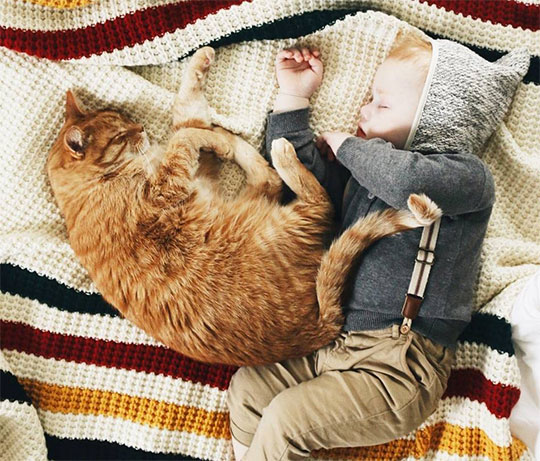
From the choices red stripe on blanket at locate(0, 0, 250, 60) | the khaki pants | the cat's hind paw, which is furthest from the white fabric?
red stripe on blanket at locate(0, 0, 250, 60)

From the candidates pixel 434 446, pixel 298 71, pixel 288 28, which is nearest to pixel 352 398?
pixel 434 446

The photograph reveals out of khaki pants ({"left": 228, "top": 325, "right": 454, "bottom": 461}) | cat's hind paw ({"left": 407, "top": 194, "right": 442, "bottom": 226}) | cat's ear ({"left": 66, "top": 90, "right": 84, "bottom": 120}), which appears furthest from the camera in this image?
cat's ear ({"left": 66, "top": 90, "right": 84, "bottom": 120})

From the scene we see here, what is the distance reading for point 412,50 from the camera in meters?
1.31

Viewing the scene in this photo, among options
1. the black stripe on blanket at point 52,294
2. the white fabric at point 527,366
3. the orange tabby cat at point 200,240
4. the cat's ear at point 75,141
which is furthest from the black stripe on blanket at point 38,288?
the white fabric at point 527,366

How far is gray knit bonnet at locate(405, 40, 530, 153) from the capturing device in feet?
4.10

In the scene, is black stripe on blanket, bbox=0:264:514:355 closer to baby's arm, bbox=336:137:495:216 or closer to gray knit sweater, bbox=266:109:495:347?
gray knit sweater, bbox=266:109:495:347

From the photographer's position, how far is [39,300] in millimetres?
1429

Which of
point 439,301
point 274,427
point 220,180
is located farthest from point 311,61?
point 274,427

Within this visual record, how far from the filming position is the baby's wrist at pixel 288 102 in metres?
1.41

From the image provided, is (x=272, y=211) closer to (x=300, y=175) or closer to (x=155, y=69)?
(x=300, y=175)

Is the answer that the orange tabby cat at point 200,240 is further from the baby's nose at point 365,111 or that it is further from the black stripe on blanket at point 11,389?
the black stripe on blanket at point 11,389

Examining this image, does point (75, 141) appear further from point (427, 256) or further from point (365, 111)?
point (427, 256)

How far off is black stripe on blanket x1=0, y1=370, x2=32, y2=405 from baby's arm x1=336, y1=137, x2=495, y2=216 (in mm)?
961

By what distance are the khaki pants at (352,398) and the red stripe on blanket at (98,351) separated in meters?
0.20
